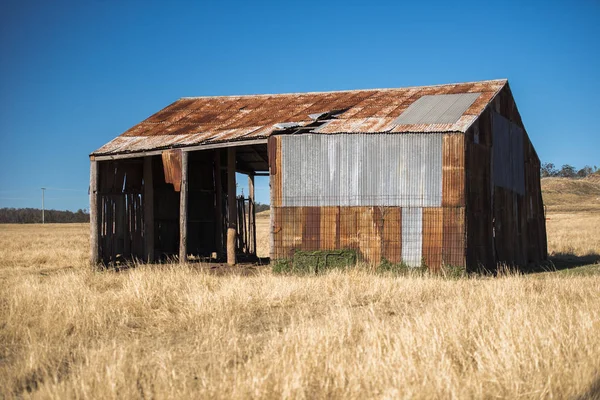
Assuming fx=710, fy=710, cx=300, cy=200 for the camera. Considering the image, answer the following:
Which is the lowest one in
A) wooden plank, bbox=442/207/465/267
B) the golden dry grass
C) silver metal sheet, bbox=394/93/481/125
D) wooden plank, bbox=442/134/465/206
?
the golden dry grass

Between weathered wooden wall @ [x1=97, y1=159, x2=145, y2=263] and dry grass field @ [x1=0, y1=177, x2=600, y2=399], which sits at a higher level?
weathered wooden wall @ [x1=97, y1=159, x2=145, y2=263]

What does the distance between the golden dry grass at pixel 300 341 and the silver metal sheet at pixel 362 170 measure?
13.3 feet

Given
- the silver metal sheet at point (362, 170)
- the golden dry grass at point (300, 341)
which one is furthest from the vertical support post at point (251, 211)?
the golden dry grass at point (300, 341)

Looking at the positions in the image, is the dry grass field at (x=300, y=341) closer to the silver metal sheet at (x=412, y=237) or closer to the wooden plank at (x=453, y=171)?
the silver metal sheet at (x=412, y=237)

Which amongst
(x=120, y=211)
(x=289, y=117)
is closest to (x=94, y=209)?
(x=120, y=211)

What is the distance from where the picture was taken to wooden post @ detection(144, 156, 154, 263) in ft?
70.0

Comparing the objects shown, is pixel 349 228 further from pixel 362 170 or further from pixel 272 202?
pixel 272 202

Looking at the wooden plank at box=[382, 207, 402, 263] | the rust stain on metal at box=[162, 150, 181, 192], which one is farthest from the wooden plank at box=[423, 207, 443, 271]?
the rust stain on metal at box=[162, 150, 181, 192]

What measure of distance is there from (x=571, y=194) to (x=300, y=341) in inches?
3559

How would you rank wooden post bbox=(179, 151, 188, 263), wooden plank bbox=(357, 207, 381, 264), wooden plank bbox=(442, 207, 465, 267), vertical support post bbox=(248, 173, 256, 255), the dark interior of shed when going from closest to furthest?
wooden plank bbox=(442, 207, 465, 267), wooden plank bbox=(357, 207, 381, 264), wooden post bbox=(179, 151, 188, 263), the dark interior of shed, vertical support post bbox=(248, 173, 256, 255)

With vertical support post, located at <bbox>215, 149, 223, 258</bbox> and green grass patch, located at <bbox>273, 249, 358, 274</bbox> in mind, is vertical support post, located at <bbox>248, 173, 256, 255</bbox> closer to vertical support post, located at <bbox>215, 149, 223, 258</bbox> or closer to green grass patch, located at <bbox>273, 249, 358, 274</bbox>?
vertical support post, located at <bbox>215, 149, 223, 258</bbox>

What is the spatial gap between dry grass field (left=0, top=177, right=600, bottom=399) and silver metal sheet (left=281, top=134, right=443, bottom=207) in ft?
12.9

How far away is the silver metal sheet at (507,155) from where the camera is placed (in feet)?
63.6

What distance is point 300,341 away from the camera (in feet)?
25.1
